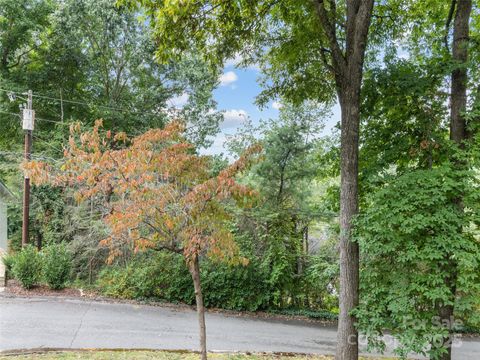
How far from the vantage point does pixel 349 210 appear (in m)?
5.75

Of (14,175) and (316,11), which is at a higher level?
(316,11)

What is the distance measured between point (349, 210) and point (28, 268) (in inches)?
336

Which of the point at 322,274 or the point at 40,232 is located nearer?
the point at 322,274

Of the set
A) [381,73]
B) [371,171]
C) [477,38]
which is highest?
[477,38]

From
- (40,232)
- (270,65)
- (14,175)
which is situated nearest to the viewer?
(270,65)

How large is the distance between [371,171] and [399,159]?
1.73 ft

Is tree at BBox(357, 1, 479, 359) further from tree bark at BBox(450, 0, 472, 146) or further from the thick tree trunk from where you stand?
the thick tree trunk

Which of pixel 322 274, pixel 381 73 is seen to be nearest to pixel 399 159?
pixel 381 73

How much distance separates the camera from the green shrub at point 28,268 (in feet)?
32.8

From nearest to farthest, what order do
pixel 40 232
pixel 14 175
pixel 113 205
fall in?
pixel 113 205 → pixel 40 232 → pixel 14 175

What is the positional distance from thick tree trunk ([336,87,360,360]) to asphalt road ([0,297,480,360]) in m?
1.62

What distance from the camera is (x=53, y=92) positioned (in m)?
17.0

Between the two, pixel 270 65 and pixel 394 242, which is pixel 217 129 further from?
pixel 394 242

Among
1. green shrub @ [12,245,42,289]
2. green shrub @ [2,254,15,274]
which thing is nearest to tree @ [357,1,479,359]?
green shrub @ [12,245,42,289]
